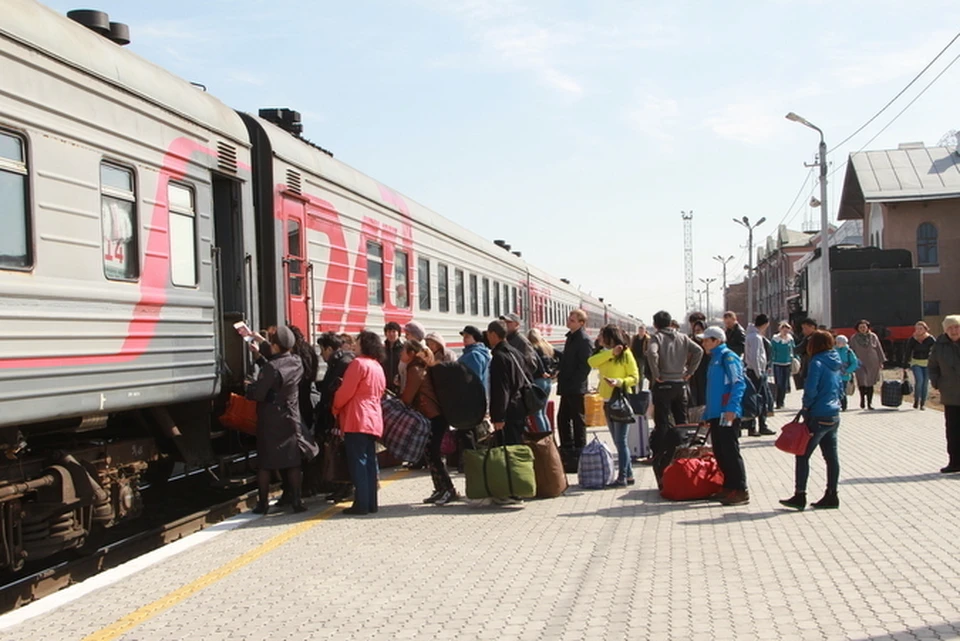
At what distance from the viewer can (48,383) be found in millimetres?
7074

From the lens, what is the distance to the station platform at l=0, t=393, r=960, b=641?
602cm

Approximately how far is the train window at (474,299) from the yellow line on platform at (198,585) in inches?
444

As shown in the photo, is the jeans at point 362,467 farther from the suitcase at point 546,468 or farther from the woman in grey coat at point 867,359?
the woman in grey coat at point 867,359

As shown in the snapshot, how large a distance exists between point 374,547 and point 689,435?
12.0ft

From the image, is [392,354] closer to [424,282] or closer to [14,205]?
[424,282]

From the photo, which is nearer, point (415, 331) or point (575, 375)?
point (415, 331)

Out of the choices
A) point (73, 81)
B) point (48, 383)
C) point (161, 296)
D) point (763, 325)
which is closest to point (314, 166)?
point (161, 296)

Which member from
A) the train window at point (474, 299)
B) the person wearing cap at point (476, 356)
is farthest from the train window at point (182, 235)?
the train window at point (474, 299)

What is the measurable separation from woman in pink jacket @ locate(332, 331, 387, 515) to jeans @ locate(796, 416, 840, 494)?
3.61m

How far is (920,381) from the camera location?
19953 millimetres

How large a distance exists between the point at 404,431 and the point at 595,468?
196 centimetres

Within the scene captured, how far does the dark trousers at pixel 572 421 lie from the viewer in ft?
39.5

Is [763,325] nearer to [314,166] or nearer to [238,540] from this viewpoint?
[314,166]

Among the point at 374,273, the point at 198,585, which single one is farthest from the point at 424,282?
the point at 198,585
